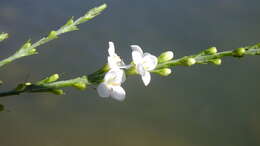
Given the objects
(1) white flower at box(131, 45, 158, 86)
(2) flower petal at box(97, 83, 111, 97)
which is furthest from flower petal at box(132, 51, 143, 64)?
(2) flower petal at box(97, 83, 111, 97)

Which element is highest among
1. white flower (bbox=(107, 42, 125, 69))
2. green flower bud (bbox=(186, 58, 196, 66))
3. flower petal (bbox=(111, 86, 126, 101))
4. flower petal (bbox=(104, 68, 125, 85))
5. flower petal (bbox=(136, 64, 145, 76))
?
green flower bud (bbox=(186, 58, 196, 66))

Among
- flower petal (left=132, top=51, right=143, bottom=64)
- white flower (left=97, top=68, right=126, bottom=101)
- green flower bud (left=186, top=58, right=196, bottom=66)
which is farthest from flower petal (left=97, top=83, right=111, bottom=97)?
green flower bud (left=186, top=58, right=196, bottom=66)

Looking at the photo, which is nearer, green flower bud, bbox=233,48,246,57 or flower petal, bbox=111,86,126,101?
flower petal, bbox=111,86,126,101

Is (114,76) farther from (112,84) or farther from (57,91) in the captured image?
(57,91)

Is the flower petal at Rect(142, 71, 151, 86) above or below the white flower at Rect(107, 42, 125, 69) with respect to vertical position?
below

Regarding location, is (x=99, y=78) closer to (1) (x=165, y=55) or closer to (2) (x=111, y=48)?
(2) (x=111, y=48)

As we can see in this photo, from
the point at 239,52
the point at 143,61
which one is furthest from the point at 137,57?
the point at 239,52

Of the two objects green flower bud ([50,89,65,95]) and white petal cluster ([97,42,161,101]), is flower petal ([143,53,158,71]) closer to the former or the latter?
white petal cluster ([97,42,161,101])

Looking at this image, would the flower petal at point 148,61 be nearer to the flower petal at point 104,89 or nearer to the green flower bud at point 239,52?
the flower petal at point 104,89
